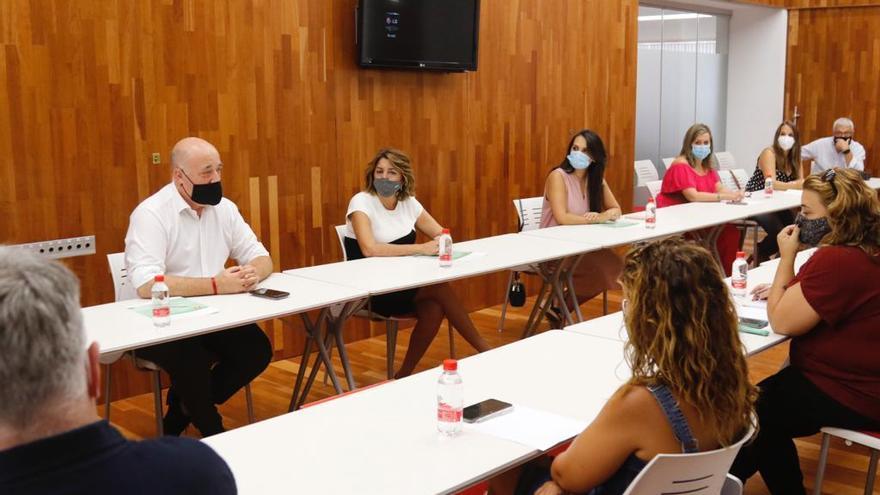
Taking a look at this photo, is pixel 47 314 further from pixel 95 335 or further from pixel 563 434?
pixel 95 335

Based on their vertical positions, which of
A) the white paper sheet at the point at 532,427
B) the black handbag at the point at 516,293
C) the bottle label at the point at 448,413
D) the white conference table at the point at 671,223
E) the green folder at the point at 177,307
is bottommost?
the black handbag at the point at 516,293

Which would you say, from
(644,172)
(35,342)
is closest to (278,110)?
(35,342)

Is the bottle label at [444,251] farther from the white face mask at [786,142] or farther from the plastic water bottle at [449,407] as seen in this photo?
the white face mask at [786,142]

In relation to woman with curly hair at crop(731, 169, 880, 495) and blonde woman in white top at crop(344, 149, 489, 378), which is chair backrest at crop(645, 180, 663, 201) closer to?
blonde woman in white top at crop(344, 149, 489, 378)

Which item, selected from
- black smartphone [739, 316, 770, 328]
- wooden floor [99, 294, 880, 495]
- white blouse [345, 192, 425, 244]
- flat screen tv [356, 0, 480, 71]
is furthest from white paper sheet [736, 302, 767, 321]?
flat screen tv [356, 0, 480, 71]

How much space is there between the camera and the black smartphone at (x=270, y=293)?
386 cm

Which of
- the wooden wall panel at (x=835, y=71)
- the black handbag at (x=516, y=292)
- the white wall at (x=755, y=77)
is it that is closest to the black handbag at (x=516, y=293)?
the black handbag at (x=516, y=292)

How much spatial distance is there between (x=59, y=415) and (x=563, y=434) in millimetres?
1459

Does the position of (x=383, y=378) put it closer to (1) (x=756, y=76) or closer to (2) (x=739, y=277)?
(2) (x=739, y=277)

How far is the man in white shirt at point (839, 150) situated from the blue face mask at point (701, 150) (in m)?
3.06

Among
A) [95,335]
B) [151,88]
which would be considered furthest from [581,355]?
[151,88]

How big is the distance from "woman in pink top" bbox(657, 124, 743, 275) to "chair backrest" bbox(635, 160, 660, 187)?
52.7 inches

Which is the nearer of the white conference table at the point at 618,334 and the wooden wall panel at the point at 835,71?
the white conference table at the point at 618,334

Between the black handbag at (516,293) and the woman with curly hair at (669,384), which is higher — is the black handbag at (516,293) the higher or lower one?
the lower one
